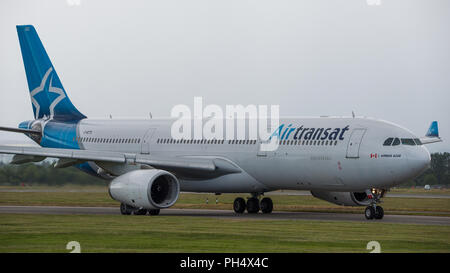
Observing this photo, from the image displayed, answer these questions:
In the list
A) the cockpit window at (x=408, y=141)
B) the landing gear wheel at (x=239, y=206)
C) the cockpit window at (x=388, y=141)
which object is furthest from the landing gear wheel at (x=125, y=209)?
the cockpit window at (x=408, y=141)

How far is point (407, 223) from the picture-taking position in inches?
1026

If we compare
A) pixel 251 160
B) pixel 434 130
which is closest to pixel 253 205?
pixel 251 160

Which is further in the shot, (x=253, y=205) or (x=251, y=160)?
(x=253, y=205)

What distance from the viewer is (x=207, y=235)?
2131 centimetres

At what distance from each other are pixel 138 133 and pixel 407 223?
14.0 meters

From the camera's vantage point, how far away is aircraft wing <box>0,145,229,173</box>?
1205 inches

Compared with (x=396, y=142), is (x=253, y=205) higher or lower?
lower

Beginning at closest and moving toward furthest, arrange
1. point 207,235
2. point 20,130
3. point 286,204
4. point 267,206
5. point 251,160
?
point 207,235 < point 251,160 < point 267,206 < point 20,130 < point 286,204

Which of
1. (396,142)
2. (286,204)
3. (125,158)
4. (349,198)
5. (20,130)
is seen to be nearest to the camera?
(396,142)

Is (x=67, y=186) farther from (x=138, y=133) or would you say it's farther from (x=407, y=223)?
(x=407, y=223)

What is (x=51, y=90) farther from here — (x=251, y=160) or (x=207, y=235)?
(x=207, y=235)

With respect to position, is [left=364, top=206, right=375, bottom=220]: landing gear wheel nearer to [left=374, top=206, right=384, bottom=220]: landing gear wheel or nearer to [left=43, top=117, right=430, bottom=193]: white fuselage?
[left=374, top=206, right=384, bottom=220]: landing gear wheel

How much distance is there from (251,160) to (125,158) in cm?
482
